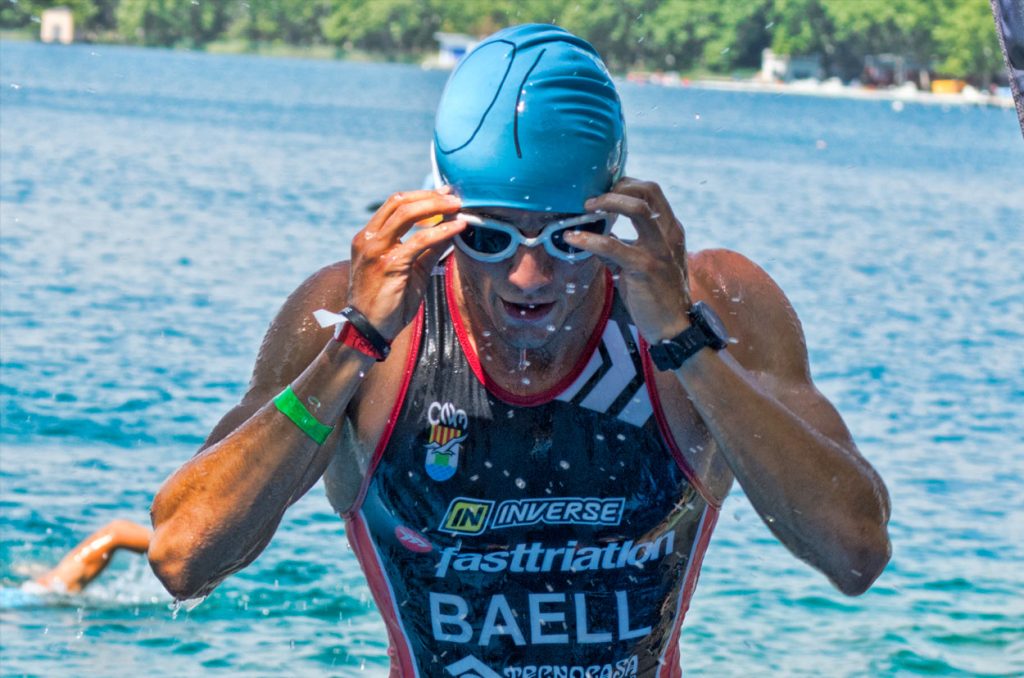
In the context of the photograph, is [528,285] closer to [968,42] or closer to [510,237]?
[510,237]

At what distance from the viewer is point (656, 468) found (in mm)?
3148

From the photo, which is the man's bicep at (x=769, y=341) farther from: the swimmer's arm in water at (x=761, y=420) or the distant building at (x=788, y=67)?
the distant building at (x=788, y=67)

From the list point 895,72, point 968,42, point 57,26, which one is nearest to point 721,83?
point 895,72

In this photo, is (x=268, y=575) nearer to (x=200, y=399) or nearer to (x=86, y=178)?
(x=200, y=399)

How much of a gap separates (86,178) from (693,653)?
26672 mm

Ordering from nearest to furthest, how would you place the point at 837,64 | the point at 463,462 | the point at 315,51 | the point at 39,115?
the point at 463,462
the point at 39,115
the point at 837,64
the point at 315,51

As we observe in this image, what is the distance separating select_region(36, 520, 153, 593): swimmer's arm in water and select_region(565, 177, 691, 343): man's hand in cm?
691

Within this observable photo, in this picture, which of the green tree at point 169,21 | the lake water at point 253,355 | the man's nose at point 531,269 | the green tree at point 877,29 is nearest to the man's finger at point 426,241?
the man's nose at point 531,269

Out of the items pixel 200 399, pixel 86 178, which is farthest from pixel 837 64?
pixel 200 399

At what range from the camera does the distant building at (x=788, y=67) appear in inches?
5458

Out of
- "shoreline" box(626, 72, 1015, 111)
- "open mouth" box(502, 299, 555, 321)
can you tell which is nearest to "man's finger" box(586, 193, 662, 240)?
"open mouth" box(502, 299, 555, 321)

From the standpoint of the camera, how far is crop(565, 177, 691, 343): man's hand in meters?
2.81

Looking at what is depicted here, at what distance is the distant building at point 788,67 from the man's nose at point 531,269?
138835 mm

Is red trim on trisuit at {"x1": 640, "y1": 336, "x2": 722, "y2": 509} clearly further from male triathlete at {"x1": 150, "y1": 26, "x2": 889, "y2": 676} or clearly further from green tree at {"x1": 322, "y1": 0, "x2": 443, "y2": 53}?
green tree at {"x1": 322, "y1": 0, "x2": 443, "y2": 53}
